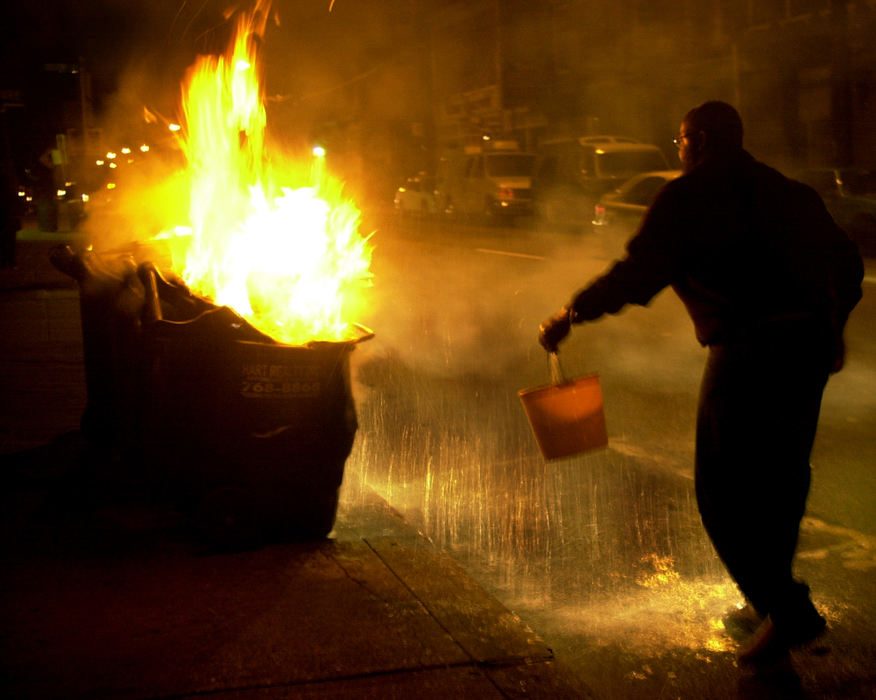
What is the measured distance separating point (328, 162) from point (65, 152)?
9772mm

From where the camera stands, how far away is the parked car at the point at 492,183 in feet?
83.4

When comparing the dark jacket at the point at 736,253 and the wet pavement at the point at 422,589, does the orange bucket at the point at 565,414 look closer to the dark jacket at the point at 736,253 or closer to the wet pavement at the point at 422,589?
the dark jacket at the point at 736,253

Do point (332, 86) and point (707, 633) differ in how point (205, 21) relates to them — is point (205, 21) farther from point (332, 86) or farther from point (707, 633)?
point (332, 86)

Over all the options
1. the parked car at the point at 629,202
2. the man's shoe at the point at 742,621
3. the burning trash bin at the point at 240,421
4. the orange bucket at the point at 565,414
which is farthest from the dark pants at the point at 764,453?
the parked car at the point at 629,202

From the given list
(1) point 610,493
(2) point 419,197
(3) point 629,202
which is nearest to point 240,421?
(1) point 610,493

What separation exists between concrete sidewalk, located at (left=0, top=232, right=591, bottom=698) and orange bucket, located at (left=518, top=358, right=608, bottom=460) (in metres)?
0.63

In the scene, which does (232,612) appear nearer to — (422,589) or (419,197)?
(422,589)

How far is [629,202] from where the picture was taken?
16328 millimetres

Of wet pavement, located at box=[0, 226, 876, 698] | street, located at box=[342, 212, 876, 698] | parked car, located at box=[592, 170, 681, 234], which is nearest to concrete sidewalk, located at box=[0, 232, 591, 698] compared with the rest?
wet pavement, located at box=[0, 226, 876, 698]

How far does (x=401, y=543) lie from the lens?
177 inches

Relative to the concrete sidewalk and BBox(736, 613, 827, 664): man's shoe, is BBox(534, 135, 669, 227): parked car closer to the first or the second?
the concrete sidewalk

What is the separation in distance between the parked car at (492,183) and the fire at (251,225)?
777 inches

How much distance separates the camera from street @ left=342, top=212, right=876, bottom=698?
3611mm

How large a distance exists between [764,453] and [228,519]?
210cm
